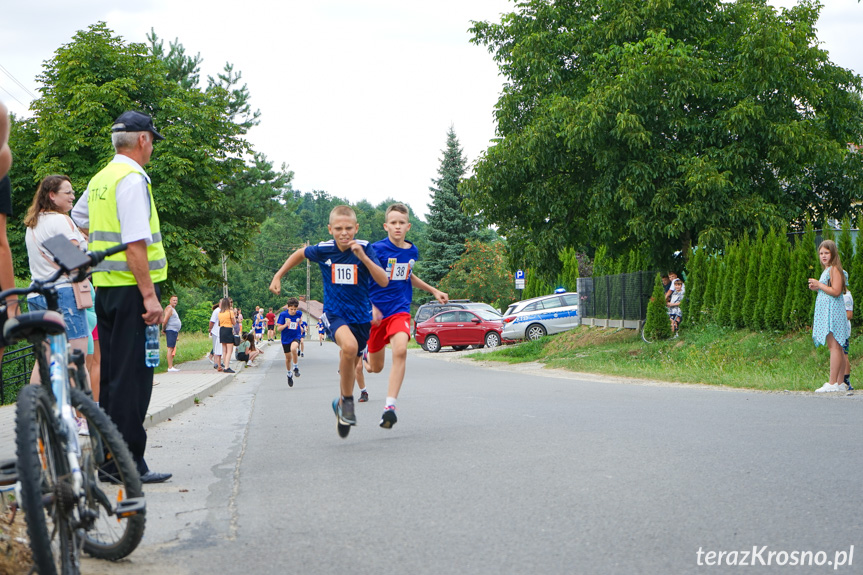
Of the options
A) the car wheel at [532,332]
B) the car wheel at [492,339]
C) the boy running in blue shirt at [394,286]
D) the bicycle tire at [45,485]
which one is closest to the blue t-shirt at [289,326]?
the boy running in blue shirt at [394,286]

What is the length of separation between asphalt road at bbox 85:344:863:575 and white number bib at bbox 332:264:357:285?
134 cm

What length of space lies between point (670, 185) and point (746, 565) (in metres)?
18.6

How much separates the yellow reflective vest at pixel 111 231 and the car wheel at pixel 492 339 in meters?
29.8

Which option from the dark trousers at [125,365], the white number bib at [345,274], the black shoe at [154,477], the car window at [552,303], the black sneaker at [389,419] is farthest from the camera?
the car window at [552,303]

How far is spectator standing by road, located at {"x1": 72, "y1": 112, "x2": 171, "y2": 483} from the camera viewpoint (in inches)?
204

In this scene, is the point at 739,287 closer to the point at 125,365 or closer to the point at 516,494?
the point at 516,494

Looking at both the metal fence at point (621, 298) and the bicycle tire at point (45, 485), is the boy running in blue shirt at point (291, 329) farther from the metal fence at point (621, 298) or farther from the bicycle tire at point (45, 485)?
the bicycle tire at point (45, 485)

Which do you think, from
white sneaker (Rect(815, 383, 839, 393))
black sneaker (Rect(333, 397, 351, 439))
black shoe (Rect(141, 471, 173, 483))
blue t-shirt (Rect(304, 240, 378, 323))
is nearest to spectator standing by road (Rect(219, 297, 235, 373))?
white sneaker (Rect(815, 383, 839, 393))

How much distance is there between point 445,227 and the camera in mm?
68000

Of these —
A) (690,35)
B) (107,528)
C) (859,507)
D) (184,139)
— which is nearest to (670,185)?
(690,35)

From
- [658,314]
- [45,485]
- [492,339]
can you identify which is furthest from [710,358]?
[492,339]

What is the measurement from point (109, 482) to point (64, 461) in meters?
0.37

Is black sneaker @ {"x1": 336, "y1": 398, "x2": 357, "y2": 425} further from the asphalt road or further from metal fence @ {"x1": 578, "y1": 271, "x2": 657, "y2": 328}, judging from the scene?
metal fence @ {"x1": 578, "y1": 271, "x2": 657, "y2": 328}

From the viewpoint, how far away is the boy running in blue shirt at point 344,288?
7.56 metres
